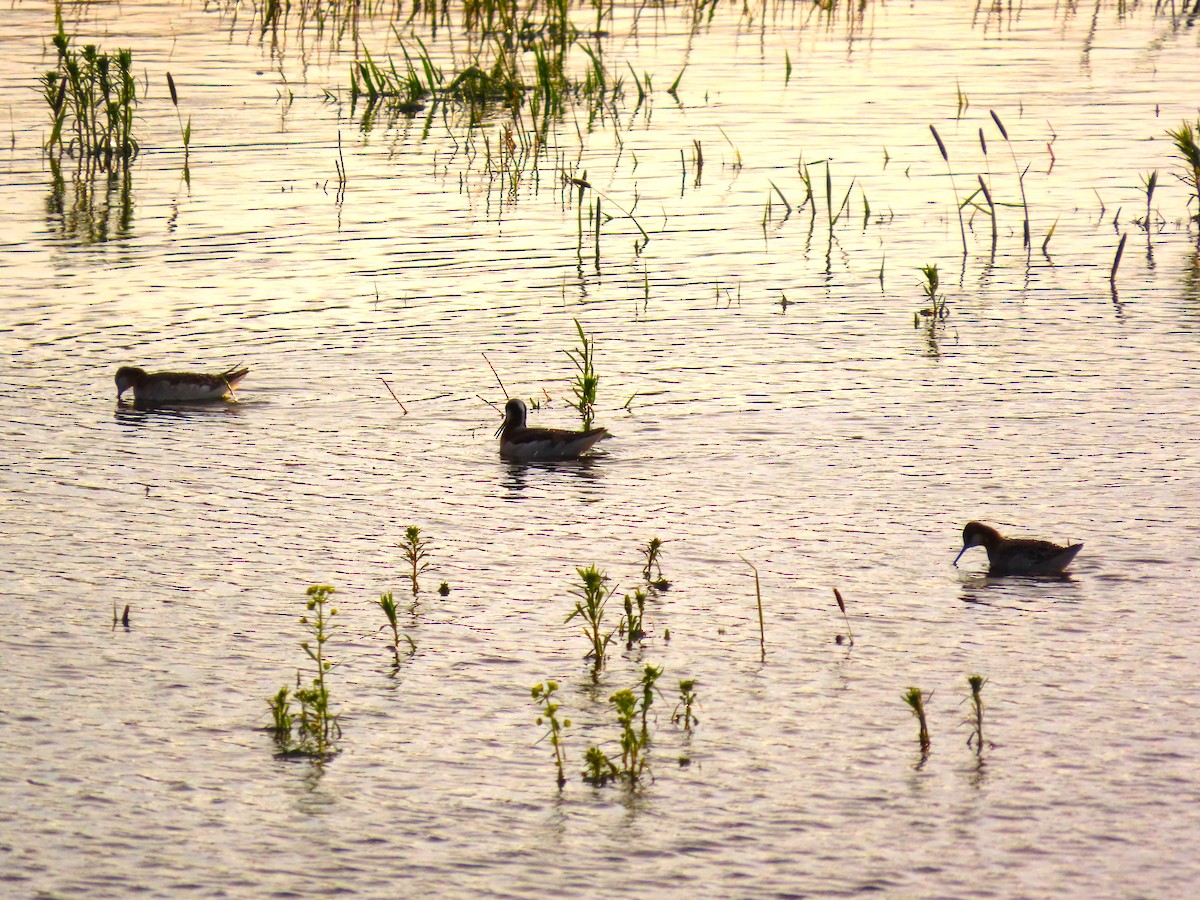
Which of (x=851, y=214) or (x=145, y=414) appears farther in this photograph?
(x=851, y=214)

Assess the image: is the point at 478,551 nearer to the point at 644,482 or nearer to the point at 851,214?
the point at 644,482

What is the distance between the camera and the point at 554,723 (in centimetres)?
748

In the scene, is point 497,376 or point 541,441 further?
point 497,376

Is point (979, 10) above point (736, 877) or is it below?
above

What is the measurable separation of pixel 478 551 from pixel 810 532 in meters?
2.04

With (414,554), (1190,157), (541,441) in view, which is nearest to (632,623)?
(414,554)

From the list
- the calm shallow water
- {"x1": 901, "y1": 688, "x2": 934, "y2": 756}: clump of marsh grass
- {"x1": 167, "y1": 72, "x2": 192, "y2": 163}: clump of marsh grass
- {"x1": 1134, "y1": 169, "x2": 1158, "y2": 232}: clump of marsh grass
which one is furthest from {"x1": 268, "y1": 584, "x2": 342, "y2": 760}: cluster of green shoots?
{"x1": 167, "y1": 72, "x2": 192, "y2": 163}: clump of marsh grass

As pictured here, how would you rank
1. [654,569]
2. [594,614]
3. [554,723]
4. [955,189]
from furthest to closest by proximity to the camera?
[955,189] → [654,569] → [594,614] → [554,723]

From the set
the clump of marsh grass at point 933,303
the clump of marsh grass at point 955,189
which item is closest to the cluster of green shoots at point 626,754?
the clump of marsh grass at point 933,303

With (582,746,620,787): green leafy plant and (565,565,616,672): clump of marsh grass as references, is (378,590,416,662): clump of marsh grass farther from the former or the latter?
(582,746,620,787): green leafy plant

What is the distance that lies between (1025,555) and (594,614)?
2.70 meters

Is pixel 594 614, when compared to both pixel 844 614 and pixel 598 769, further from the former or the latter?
pixel 844 614

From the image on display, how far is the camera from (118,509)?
1135cm

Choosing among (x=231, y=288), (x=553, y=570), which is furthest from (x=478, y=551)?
(x=231, y=288)
